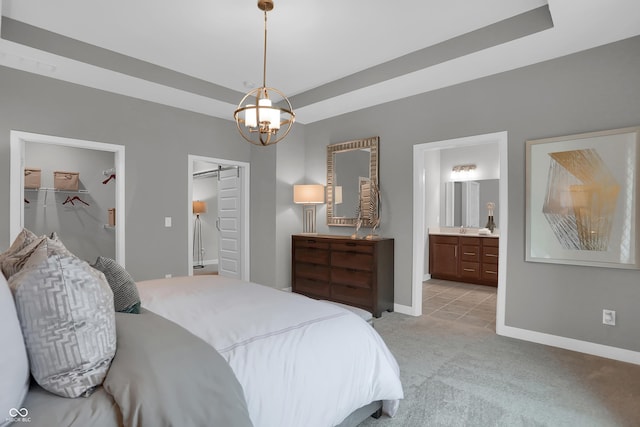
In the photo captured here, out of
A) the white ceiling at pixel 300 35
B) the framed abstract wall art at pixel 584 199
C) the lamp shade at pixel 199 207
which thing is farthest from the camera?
the lamp shade at pixel 199 207

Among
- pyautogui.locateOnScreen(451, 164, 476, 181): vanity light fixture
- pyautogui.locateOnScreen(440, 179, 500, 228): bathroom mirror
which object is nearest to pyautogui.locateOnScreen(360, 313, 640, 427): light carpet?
pyautogui.locateOnScreen(440, 179, 500, 228): bathroom mirror

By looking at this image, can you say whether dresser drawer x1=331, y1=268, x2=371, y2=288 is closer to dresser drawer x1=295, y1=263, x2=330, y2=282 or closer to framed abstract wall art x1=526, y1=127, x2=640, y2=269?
dresser drawer x1=295, y1=263, x2=330, y2=282

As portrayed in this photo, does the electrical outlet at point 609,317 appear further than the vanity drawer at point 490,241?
No

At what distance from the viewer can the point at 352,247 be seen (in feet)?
13.6

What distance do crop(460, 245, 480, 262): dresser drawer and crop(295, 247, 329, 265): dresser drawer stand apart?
263 cm

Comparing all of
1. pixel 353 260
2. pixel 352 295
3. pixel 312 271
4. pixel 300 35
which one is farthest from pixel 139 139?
pixel 352 295

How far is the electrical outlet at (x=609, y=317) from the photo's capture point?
111 inches

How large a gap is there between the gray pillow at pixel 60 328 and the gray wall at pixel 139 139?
3.01 meters

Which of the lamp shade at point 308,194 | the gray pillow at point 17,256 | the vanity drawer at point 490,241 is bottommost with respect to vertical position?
the vanity drawer at point 490,241

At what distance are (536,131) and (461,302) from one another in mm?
2406

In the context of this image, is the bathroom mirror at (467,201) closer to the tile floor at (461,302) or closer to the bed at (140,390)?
the tile floor at (461,302)

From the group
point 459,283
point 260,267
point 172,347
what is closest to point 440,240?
point 459,283

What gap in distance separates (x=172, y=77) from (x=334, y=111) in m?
2.03

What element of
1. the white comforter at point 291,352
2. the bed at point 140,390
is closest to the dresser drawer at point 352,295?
the white comforter at point 291,352
